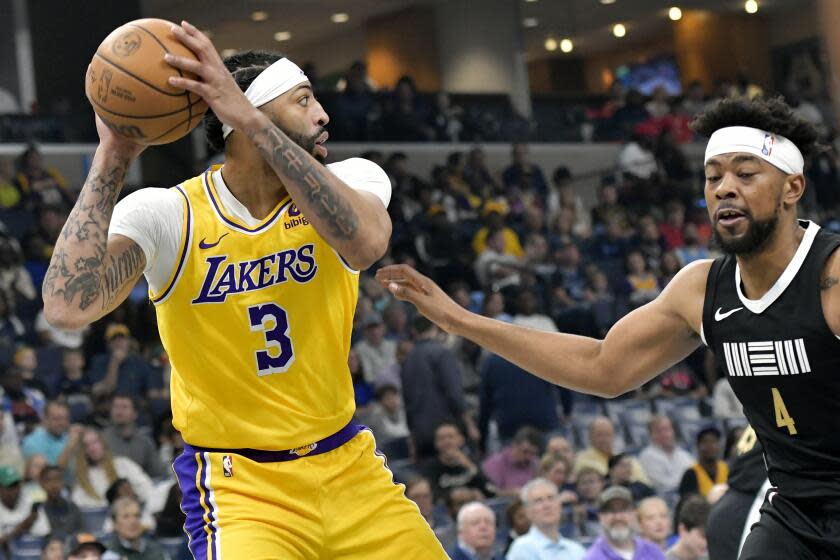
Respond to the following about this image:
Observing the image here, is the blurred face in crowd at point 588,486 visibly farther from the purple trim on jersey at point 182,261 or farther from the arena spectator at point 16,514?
the purple trim on jersey at point 182,261

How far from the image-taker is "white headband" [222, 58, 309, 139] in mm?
4281

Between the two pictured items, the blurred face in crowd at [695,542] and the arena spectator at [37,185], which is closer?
the blurred face in crowd at [695,542]

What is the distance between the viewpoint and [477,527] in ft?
30.6

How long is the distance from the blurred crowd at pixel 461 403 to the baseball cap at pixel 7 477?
0.02 meters

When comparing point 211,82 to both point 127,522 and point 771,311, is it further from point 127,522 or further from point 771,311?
point 127,522

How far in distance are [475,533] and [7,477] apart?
11.1ft

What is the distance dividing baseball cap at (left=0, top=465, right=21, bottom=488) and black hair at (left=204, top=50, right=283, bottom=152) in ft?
19.4

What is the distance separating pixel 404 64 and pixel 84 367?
14629mm

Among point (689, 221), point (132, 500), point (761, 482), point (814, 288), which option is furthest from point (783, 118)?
point (689, 221)

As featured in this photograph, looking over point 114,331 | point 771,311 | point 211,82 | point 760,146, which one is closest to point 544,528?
point 114,331

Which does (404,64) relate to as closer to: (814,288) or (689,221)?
(689,221)

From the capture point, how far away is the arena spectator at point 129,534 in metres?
8.89

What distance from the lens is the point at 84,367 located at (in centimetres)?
1247

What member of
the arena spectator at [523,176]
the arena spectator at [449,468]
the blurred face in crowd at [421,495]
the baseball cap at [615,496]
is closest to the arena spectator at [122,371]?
the arena spectator at [449,468]
